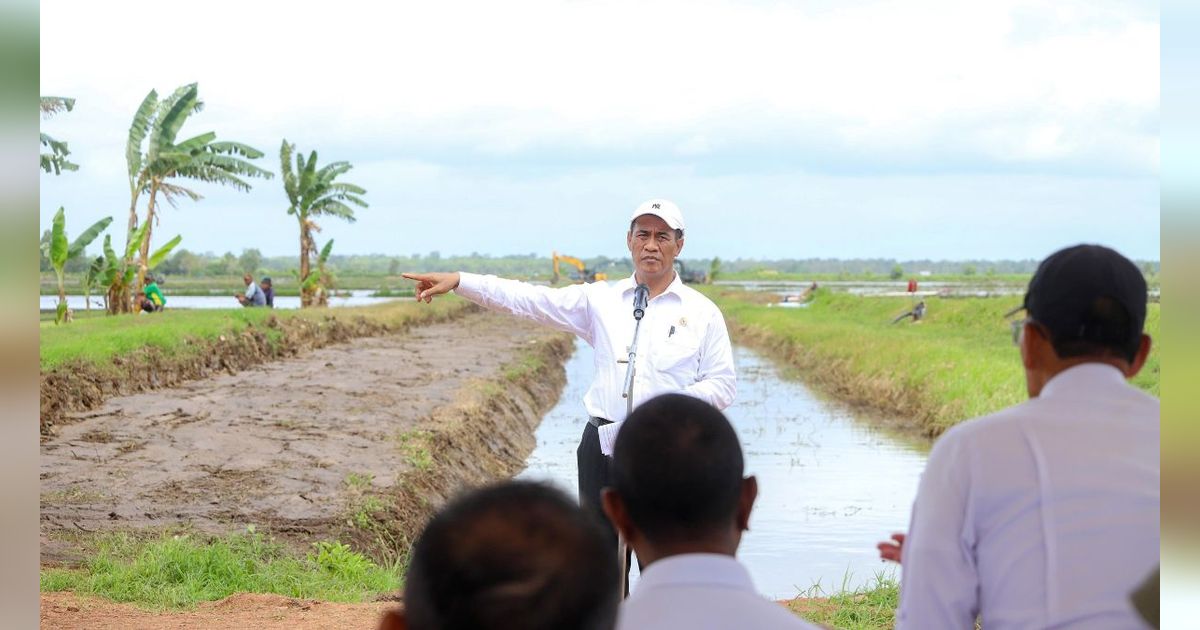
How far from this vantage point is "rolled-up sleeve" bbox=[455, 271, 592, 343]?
4973mm

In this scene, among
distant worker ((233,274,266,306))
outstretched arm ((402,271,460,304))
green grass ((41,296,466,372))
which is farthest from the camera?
distant worker ((233,274,266,306))

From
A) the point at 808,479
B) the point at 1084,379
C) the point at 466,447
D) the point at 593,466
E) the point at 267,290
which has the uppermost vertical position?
the point at 1084,379

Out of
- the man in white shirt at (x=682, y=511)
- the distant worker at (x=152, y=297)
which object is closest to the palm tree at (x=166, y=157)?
the distant worker at (x=152, y=297)

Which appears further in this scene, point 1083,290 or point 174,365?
point 174,365

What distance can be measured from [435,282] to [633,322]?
29.2 inches

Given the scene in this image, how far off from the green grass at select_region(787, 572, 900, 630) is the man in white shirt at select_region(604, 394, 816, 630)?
167 inches

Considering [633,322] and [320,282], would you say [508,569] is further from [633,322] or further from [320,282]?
[320,282]

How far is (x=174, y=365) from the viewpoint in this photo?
54.7 ft

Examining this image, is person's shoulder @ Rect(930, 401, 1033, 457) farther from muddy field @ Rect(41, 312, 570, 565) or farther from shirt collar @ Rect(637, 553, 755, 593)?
muddy field @ Rect(41, 312, 570, 565)

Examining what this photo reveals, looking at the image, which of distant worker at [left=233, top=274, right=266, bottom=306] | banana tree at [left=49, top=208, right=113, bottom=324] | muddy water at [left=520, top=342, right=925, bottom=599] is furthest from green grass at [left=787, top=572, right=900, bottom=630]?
distant worker at [left=233, top=274, right=266, bottom=306]

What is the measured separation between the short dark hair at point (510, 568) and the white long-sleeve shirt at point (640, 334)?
3.08 metres

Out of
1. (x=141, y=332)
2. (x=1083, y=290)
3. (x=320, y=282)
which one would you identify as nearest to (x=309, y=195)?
(x=320, y=282)

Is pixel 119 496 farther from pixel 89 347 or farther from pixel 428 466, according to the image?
pixel 89 347

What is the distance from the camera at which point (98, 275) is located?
23969mm
